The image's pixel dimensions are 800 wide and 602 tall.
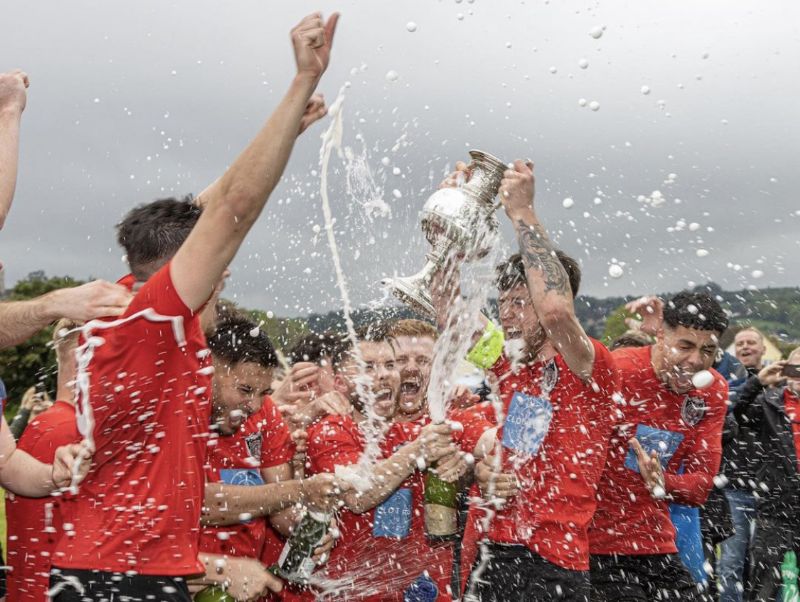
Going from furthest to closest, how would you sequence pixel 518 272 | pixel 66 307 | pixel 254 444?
pixel 518 272
pixel 254 444
pixel 66 307

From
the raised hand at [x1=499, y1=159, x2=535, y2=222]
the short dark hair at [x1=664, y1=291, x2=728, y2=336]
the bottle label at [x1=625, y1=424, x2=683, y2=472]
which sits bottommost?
the bottle label at [x1=625, y1=424, x2=683, y2=472]

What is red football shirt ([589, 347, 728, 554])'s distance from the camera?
16.7 ft

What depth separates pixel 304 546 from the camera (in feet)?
14.3

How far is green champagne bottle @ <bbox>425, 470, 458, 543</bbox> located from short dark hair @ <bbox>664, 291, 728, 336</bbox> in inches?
66.1

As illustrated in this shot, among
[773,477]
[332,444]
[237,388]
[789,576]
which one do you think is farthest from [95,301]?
[789,576]

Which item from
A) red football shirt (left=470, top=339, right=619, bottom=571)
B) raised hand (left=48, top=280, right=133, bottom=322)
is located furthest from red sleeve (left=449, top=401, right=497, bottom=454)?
raised hand (left=48, top=280, right=133, bottom=322)

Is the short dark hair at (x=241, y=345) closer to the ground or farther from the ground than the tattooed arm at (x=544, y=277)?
closer to the ground

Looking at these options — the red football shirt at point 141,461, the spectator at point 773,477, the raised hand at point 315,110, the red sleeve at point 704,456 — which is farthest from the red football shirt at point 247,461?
the spectator at point 773,477

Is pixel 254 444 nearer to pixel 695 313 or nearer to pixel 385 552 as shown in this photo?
pixel 385 552

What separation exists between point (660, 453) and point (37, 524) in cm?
329

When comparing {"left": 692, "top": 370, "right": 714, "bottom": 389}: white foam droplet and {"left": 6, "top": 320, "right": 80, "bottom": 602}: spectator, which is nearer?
{"left": 6, "top": 320, "right": 80, "bottom": 602}: spectator

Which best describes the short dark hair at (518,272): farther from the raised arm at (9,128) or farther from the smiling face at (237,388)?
the raised arm at (9,128)

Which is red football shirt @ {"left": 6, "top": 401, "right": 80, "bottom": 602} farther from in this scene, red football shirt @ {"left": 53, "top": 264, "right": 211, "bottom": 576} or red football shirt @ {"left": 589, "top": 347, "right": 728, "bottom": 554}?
red football shirt @ {"left": 589, "top": 347, "right": 728, "bottom": 554}

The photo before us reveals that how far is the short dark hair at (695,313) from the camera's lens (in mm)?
5234
